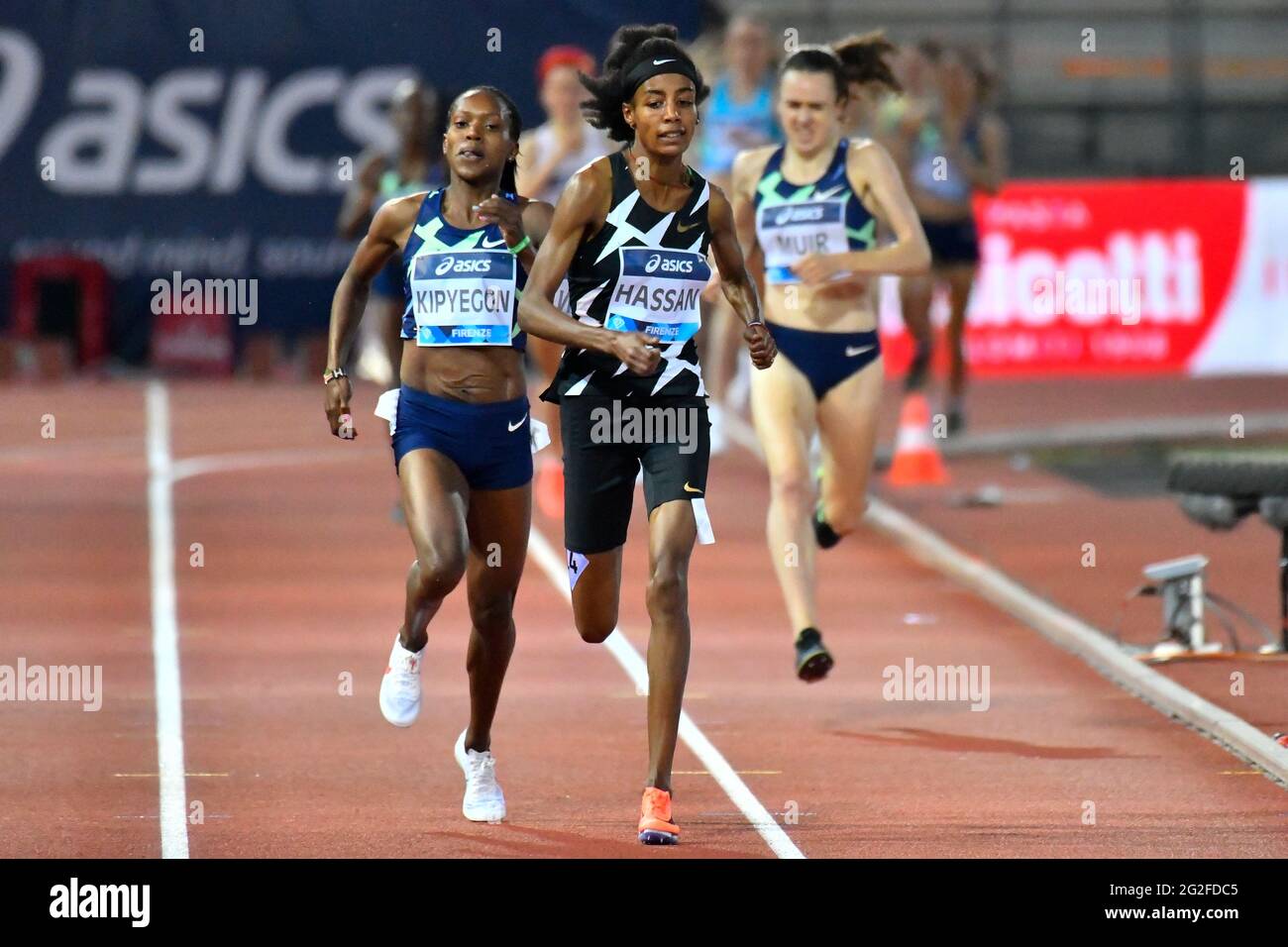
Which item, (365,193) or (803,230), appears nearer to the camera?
(803,230)

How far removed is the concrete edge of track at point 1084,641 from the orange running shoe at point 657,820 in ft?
7.85

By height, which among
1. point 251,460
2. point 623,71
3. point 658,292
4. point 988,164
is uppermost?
point 623,71

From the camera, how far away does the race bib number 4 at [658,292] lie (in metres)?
9.03

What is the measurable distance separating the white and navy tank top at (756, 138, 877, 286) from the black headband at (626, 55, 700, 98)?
2.85 meters

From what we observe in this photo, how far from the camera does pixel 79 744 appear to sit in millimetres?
10570

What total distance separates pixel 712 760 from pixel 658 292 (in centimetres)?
211

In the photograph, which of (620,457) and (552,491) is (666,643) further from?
(552,491)

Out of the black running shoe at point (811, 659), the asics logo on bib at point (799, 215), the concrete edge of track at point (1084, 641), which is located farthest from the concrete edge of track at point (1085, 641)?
the asics logo on bib at point (799, 215)

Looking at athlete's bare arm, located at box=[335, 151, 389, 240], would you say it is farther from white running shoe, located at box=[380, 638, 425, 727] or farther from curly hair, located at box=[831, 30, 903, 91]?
white running shoe, located at box=[380, 638, 425, 727]

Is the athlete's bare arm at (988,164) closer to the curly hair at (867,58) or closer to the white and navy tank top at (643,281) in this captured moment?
the curly hair at (867,58)

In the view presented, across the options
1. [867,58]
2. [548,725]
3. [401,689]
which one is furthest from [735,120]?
[401,689]

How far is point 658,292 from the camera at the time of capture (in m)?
9.05

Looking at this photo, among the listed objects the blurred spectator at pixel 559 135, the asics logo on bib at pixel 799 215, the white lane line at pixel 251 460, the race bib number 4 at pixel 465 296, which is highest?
the blurred spectator at pixel 559 135
